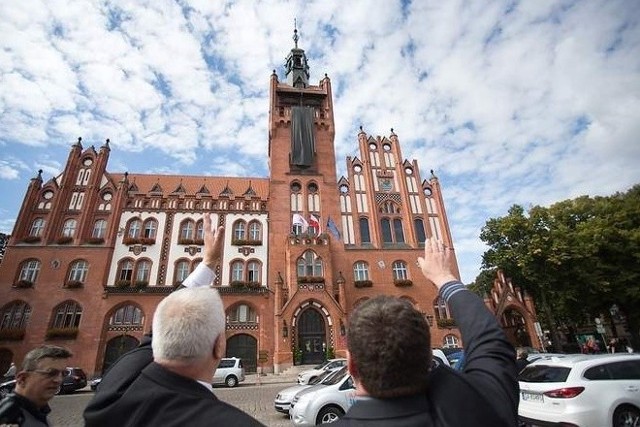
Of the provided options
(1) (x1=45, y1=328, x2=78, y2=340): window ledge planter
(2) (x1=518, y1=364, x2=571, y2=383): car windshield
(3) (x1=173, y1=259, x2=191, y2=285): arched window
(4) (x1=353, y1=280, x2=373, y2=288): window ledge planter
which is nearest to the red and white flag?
(4) (x1=353, y1=280, x2=373, y2=288): window ledge planter

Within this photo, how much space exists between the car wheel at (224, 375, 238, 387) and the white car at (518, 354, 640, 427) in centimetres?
1679

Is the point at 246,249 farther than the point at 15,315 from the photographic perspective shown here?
Yes

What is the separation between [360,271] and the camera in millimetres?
29391

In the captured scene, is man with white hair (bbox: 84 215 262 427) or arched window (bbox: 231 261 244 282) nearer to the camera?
man with white hair (bbox: 84 215 262 427)

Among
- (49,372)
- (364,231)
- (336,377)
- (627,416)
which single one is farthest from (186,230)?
(627,416)

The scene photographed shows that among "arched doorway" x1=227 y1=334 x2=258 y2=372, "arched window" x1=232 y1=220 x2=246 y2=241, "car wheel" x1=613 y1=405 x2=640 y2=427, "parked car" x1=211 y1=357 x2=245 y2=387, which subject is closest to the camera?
"car wheel" x1=613 y1=405 x2=640 y2=427

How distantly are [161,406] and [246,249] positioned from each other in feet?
94.7

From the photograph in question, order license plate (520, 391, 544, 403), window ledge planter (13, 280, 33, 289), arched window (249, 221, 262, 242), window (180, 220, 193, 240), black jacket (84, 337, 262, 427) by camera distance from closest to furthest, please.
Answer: black jacket (84, 337, 262, 427) → license plate (520, 391, 544, 403) → window ledge planter (13, 280, 33, 289) → window (180, 220, 193, 240) → arched window (249, 221, 262, 242)

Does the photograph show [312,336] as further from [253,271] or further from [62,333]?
[62,333]

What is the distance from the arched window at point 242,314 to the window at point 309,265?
498 cm

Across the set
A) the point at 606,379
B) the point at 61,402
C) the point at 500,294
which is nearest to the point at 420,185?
the point at 500,294

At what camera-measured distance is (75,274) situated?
87.1ft

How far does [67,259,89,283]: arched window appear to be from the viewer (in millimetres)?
26442

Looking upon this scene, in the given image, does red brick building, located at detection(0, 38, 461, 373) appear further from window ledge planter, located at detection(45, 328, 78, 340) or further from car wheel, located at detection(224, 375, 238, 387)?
car wheel, located at detection(224, 375, 238, 387)
